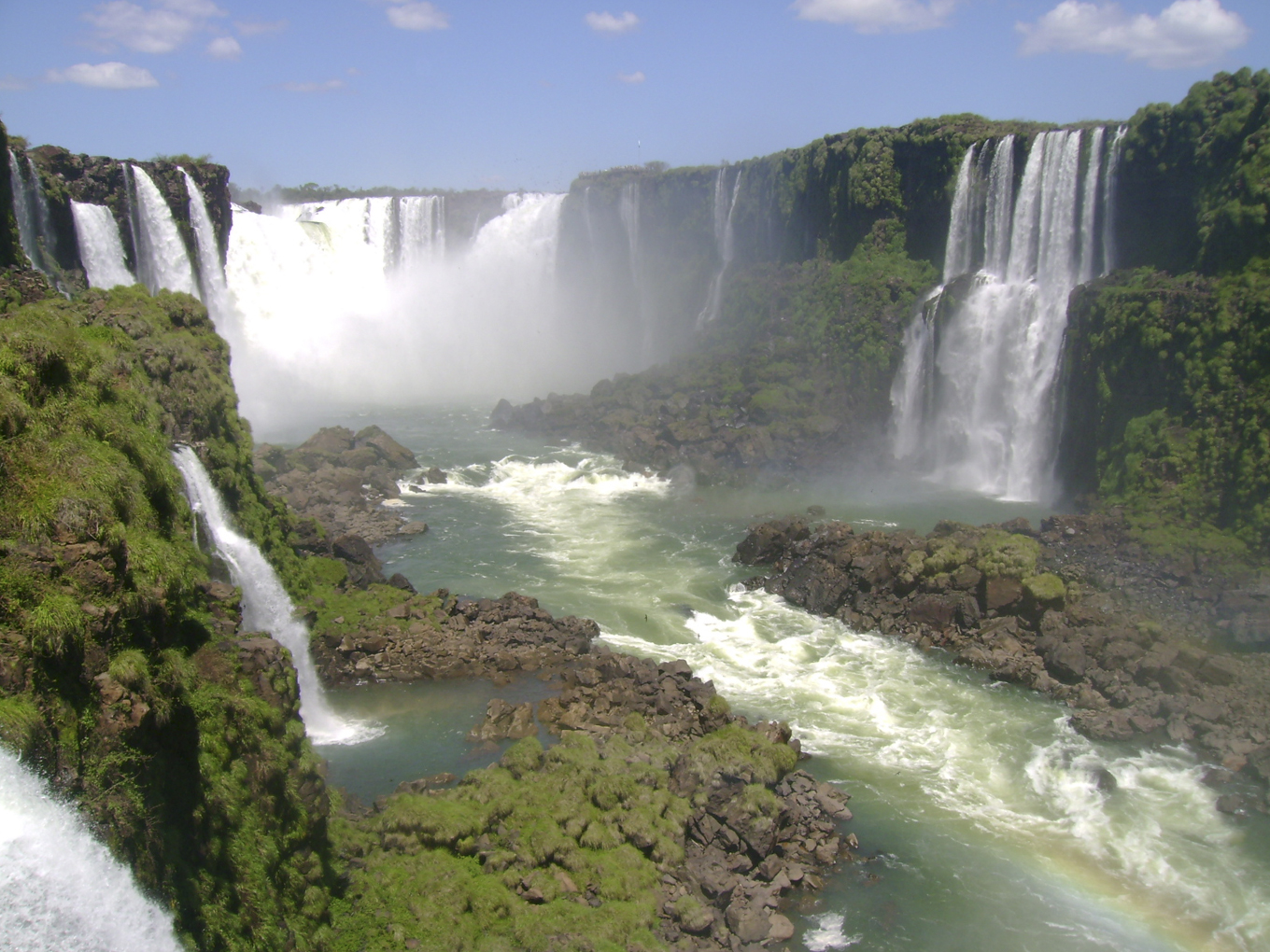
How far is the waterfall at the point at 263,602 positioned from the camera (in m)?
14.7

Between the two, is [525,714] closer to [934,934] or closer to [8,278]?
[934,934]

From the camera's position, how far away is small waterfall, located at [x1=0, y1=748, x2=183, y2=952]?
20.0ft

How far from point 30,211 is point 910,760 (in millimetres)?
25458

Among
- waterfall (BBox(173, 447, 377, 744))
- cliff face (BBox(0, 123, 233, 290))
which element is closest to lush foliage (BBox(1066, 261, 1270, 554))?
waterfall (BBox(173, 447, 377, 744))

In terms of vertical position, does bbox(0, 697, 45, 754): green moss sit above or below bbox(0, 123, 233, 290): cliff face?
below

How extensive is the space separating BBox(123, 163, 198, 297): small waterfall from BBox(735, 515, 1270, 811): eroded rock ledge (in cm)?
2088

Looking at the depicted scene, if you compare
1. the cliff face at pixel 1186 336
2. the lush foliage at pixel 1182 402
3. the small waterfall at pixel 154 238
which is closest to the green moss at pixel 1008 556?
the lush foliage at pixel 1182 402

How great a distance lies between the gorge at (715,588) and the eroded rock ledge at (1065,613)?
12 centimetres

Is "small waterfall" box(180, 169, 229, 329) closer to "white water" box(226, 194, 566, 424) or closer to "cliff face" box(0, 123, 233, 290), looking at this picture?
"cliff face" box(0, 123, 233, 290)

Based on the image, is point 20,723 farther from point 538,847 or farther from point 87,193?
point 87,193

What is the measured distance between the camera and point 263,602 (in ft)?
51.9

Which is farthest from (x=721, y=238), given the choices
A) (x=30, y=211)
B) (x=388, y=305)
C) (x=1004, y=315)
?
(x=30, y=211)

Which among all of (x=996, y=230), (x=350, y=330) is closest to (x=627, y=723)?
(x=996, y=230)

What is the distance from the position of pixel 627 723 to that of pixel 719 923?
Result: 4412 mm
